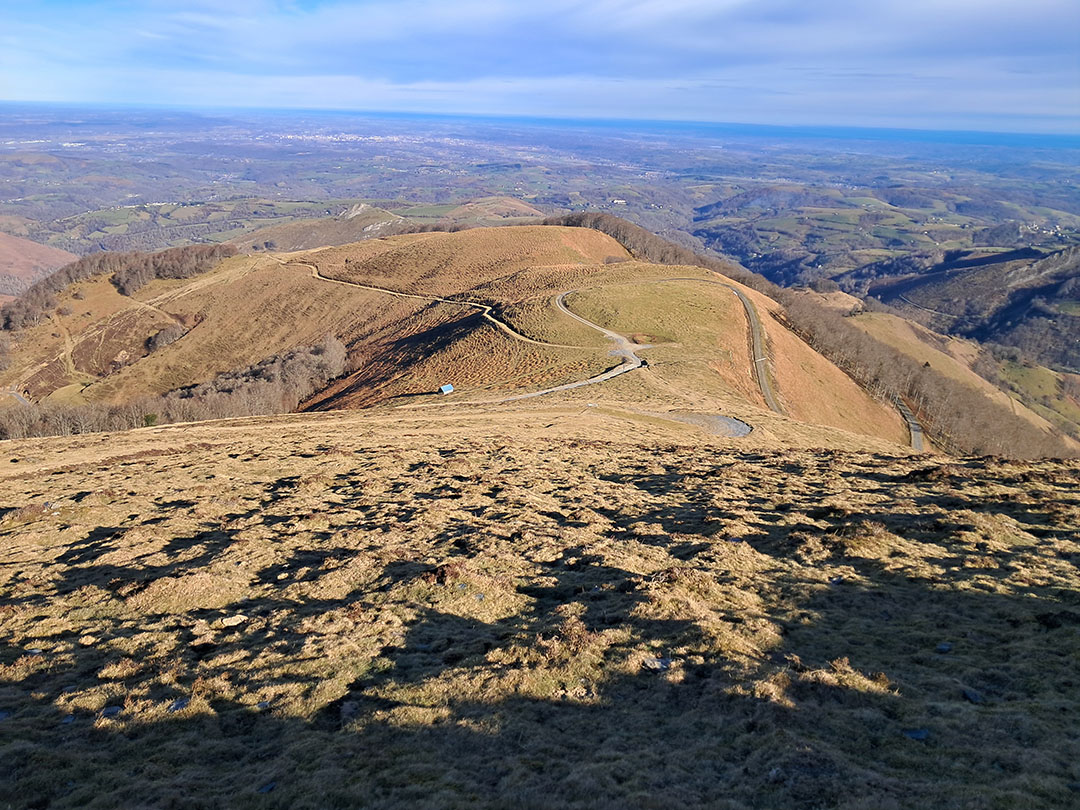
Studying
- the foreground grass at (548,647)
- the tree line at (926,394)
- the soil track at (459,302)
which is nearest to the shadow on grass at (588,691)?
the foreground grass at (548,647)

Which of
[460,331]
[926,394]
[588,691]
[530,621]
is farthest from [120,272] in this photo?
[588,691]

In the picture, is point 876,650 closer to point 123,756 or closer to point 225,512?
point 123,756

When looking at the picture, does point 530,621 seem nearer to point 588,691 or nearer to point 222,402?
point 588,691

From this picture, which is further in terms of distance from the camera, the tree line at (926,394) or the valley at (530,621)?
the tree line at (926,394)

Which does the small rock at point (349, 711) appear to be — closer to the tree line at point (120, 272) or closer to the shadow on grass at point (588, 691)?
the shadow on grass at point (588, 691)

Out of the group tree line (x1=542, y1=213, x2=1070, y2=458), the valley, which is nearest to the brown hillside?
tree line (x1=542, y1=213, x2=1070, y2=458)

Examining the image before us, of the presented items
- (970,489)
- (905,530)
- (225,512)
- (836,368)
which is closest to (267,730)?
(225,512)

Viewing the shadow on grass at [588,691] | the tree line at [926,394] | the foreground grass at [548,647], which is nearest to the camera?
the shadow on grass at [588,691]
